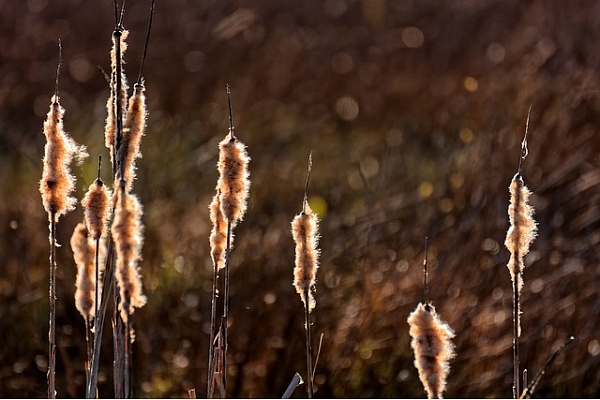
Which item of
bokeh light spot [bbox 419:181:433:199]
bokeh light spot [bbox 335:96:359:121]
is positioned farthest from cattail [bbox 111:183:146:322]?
bokeh light spot [bbox 335:96:359:121]

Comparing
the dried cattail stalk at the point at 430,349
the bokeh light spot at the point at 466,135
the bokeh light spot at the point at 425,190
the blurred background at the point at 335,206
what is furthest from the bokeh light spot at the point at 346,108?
the dried cattail stalk at the point at 430,349

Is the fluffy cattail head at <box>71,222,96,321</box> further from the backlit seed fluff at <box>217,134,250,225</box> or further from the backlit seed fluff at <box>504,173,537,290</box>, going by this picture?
the backlit seed fluff at <box>504,173,537,290</box>

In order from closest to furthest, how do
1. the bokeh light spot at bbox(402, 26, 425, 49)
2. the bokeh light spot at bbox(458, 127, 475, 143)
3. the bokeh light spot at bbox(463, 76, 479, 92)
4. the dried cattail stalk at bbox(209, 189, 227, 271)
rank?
the dried cattail stalk at bbox(209, 189, 227, 271)
the bokeh light spot at bbox(458, 127, 475, 143)
the bokeh light spot at bbox(463, 76, 479, 92)
the bokeh light spot at bbox(402, 26, 425, 49)

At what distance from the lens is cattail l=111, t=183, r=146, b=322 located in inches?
47.3

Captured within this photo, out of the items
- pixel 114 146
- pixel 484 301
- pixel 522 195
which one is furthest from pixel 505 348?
pixel 114 146

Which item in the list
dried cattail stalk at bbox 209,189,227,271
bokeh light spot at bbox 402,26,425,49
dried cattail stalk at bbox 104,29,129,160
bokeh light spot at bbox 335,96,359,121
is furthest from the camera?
bokeh light spot at bbox 402,26,425,49

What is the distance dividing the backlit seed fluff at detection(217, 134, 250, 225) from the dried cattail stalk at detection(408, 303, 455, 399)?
32 centimetres

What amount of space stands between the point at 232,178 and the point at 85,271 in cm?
31

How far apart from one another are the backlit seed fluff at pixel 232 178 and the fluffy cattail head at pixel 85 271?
0.85ft

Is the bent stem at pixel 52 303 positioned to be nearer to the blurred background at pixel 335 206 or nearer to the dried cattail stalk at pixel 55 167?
the dried cattail stalk at pixel 55 167

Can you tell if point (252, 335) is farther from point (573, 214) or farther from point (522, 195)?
point (522, 195)

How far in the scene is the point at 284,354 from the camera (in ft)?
9.35

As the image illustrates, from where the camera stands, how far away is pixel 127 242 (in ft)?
3.94

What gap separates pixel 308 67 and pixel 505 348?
4.15 meters
